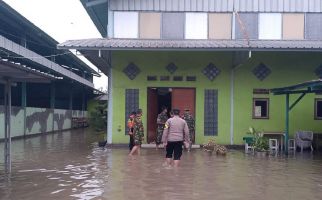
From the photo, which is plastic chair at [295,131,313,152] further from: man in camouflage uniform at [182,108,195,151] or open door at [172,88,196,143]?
open door at [172,88,196,143]

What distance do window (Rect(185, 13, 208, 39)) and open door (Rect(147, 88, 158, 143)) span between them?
2.73 metres

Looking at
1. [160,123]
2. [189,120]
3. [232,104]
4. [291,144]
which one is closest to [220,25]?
[232,104]

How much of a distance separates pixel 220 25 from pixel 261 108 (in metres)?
3.77

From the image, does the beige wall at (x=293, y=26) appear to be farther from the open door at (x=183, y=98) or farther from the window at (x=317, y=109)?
the open door at (x=183, y=98)

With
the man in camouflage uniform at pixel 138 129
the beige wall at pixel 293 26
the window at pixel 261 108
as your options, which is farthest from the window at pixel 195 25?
the man in camouflage uniform at pixel 138 129

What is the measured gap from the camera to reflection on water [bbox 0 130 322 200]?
8.59 m

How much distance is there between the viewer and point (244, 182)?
1002 cm

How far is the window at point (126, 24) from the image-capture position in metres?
19.0

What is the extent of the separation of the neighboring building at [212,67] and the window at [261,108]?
0.04m

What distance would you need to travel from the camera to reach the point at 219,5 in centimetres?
1909

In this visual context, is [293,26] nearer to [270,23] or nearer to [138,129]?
[270,23]

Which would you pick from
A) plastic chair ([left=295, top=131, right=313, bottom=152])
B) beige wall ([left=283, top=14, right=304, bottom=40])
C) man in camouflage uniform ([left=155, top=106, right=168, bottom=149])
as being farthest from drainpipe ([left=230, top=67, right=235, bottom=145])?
man in camouflage uniform ([left=155, top=106, right=168, bottom=149])

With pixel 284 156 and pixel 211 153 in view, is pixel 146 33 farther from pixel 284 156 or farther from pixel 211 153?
pixel 284 156

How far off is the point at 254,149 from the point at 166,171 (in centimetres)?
647
